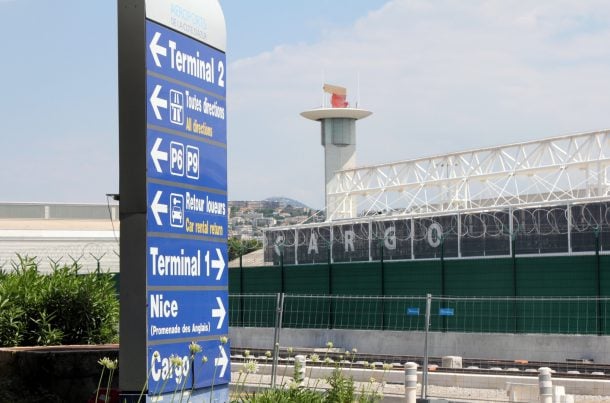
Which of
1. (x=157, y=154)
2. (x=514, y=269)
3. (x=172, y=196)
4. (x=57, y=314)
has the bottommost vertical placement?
(x=57, y=314)

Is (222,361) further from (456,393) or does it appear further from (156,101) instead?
(456,393)

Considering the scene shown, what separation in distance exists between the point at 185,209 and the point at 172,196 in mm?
305

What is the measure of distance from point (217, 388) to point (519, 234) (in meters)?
23.6

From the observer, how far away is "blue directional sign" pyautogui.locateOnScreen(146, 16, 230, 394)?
10188mm

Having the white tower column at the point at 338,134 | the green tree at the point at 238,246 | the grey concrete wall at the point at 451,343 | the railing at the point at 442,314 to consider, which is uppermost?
the white tower column at the point at 338,134

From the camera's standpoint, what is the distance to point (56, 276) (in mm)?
15781

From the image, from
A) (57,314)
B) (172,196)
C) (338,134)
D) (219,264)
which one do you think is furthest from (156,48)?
(338,134)

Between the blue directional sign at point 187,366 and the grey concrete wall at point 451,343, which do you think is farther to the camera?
the grey concrete wall at point 451,343

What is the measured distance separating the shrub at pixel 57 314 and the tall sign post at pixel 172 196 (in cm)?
386

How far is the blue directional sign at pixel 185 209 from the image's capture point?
10.2 metres

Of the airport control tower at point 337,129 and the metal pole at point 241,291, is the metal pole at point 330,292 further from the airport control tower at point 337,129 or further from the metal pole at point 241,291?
the airport control tower at point 337,129

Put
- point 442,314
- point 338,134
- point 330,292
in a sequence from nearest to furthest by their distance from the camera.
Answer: point 442,314, point 330,292, point 338,134

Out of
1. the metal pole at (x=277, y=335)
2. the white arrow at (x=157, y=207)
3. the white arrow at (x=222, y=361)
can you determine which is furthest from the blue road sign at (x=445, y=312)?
the white arrow at (x=157, y=207)

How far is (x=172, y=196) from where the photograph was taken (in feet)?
34.5
